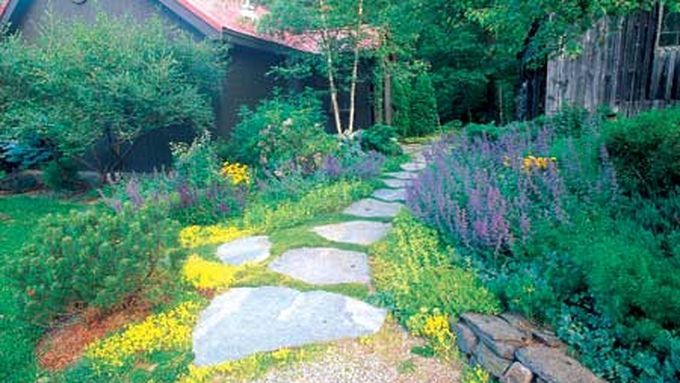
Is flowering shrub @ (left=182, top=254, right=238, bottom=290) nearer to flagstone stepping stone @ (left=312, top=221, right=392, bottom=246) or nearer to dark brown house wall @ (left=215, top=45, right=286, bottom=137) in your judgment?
flagstone stepping stone @ (left=312, top=221, right=392, bottom=246)

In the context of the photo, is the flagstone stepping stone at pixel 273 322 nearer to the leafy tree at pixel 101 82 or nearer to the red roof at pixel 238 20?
the leafy tree at pixel 101 82

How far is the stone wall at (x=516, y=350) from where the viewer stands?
2018 mm

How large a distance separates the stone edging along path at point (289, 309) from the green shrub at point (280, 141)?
220 centimetres

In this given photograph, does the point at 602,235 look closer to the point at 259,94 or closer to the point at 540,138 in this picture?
the point at 540,138

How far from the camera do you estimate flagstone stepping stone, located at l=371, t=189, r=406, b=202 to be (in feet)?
17.0

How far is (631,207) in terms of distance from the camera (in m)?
3.00

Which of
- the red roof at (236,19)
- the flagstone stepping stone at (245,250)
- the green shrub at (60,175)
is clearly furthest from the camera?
the green shrub at (60,175)

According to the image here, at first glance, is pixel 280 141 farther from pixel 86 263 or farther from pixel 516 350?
pixel 516 350

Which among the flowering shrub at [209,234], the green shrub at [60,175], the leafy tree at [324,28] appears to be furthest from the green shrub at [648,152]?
the green shrub at [60,175]

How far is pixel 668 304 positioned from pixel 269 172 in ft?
14.9

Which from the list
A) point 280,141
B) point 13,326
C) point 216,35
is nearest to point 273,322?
point 13,326

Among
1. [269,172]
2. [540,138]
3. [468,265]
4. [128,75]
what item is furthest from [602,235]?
[128,75]

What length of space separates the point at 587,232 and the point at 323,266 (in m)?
1.70

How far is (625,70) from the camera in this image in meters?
6.68
